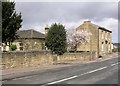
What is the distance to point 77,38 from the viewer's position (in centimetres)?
6538

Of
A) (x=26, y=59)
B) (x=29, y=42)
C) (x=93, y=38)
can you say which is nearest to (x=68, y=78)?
(x=26, y=59)

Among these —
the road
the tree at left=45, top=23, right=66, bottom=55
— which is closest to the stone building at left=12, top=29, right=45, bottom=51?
the tree at left=45, top=23, right=66, bottom=55

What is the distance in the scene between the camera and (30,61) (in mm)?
30234

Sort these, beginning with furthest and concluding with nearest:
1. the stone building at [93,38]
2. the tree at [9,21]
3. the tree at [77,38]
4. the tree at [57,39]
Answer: the stone building at [93,38], the tree at [77,38], the tree at [57,39], the tree at [9,21]

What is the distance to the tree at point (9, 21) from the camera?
91.1 ft

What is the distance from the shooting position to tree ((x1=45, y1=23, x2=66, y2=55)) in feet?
127

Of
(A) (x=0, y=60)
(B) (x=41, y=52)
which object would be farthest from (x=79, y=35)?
(A) (x=0, y=60)

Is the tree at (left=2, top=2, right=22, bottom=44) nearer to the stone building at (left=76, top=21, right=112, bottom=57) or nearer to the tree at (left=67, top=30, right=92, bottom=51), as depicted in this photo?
the tree at (left=67, top=30, right=92, bottom=51)

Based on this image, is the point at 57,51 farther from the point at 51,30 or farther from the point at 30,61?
the point at 30,61

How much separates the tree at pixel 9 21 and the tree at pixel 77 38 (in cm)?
3546

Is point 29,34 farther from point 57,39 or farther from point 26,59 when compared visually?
point 26,59

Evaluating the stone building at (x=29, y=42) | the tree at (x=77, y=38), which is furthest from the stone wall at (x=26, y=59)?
the tree at (x=77, y=38)

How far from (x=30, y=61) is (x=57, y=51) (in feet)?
30.0

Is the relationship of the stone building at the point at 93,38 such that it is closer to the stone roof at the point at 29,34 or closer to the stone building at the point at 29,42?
the stone roof at the point at 29,34
